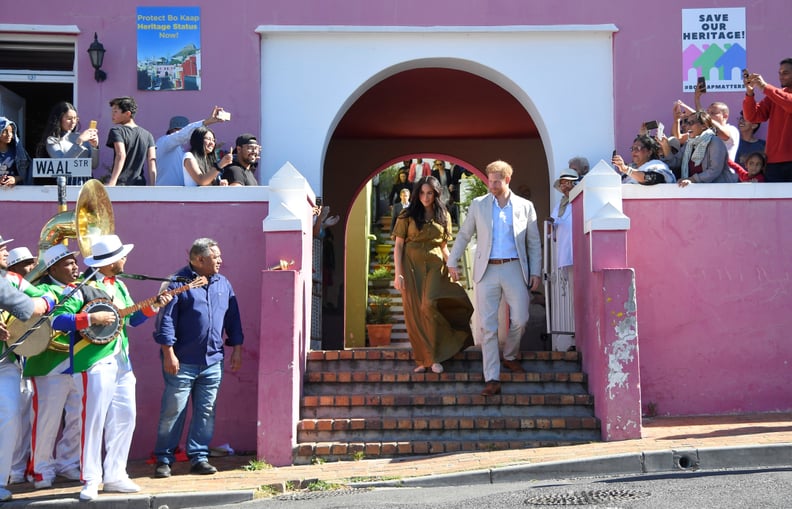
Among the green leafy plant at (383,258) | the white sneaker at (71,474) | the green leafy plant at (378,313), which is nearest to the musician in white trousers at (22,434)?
the white sneaker at (71,474)

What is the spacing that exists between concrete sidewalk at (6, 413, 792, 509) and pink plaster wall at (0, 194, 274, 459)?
1.34 metres

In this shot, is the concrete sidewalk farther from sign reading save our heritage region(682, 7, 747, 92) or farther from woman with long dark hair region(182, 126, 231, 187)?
sign reading save our heritage region(682, 7, 747, 92)

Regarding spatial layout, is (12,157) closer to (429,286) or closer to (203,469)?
(203,469)

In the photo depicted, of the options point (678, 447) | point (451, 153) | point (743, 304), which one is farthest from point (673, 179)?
point (451, 153)

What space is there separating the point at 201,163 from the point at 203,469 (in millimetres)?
3243

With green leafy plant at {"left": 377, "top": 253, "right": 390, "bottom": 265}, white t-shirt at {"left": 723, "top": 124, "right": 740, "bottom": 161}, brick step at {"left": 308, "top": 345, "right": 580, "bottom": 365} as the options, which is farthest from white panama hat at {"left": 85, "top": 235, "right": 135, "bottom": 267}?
green leafy plant at {"left": 377, "top": 253, "right": 390, "bottom": 265}

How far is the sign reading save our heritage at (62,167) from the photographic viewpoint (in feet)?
35.4

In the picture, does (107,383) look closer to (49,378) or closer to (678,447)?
(49,378)

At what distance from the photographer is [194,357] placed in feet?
29.9

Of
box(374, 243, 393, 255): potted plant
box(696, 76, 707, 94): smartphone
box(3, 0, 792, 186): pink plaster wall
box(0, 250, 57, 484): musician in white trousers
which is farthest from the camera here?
box(374, 243, 393, 255): potted plant

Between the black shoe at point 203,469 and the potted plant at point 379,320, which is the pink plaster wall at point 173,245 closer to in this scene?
the black shoe at point 203,469

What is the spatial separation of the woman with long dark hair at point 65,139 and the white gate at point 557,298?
4732 millimetres

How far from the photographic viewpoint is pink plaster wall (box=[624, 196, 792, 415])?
34.0ft

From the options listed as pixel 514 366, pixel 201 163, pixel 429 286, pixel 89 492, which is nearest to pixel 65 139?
Answer: pixel 201 163
